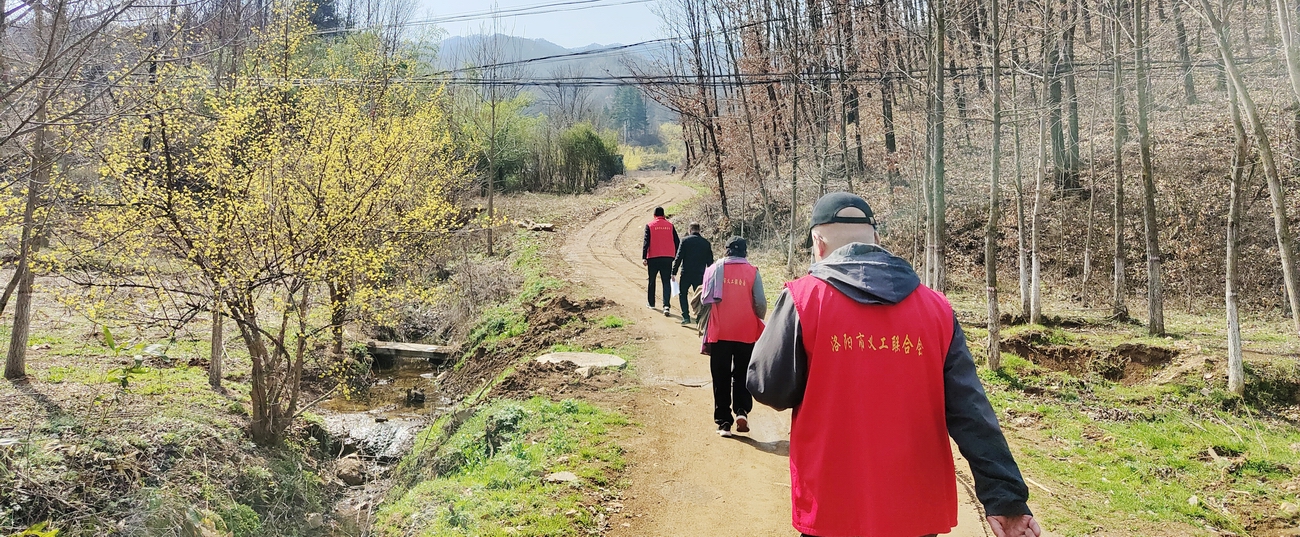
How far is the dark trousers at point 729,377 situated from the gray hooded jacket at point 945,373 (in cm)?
451

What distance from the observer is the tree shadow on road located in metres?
7.12

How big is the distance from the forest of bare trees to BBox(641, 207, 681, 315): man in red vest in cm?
442

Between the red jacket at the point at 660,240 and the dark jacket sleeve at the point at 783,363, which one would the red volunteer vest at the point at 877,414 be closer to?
the dark jacket sleeve at the point at 783,363

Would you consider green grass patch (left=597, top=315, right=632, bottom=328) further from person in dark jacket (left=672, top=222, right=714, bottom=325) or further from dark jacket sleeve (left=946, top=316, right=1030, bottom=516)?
dark jacket sleeve (left=946, top=316, right=1030, bottom=516)

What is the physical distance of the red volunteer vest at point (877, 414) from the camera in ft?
8.29

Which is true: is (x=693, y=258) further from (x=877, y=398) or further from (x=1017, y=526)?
(x=1017, y=526)

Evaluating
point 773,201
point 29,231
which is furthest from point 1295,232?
point 29,231

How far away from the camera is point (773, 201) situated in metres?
28.1

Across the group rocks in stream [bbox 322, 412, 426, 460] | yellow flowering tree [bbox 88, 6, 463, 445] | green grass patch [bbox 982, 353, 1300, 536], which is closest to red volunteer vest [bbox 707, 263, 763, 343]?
green grass patch [bbox 982, 353, 1300, 536]

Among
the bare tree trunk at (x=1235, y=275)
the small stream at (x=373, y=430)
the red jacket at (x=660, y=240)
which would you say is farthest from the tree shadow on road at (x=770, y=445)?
the red jacket at (x=660, y=240)

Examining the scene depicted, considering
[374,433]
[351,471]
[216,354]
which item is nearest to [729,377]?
[351,471]

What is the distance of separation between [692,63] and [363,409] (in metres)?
17.8

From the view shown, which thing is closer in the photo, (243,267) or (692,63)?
(243,267)

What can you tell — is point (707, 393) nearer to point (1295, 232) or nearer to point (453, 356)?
point (453, 356)
